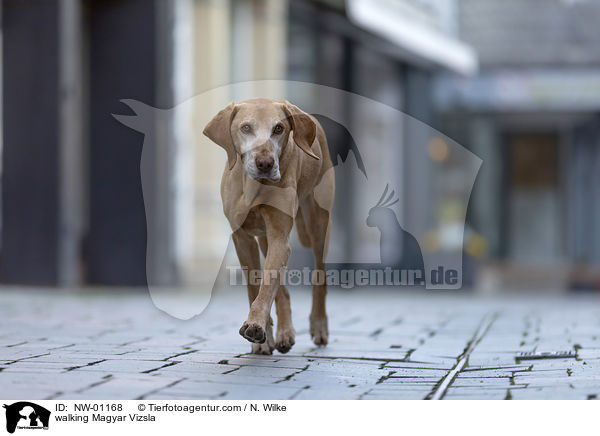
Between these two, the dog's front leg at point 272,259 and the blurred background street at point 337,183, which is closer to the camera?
the dog's front leg at point 272,259

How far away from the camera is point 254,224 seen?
17.1ft

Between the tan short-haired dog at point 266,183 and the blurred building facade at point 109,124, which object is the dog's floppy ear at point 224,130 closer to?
the tan short-haired dog at point 266,183

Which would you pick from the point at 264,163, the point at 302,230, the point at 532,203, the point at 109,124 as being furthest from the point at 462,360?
the point at 532,203

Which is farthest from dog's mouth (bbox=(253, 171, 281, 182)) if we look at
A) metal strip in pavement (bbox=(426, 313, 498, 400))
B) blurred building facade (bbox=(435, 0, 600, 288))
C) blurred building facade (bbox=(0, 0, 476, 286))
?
blurred building facade (bbox=(435, 0, 600, 288))

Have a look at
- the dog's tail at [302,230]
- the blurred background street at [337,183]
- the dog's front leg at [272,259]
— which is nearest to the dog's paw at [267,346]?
the blurred background street at [337,183]

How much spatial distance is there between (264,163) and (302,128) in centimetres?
44

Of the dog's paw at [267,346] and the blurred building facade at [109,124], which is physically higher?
the blurred building facade at [109,124]

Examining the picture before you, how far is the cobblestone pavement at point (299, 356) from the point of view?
13.8ft

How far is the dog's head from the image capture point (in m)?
4.77

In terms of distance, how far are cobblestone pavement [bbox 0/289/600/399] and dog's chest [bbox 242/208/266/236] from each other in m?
0.62

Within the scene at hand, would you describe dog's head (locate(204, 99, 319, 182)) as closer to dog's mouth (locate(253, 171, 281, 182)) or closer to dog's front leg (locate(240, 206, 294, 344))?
dog's mouth (locate(253, 171, 281, 182))

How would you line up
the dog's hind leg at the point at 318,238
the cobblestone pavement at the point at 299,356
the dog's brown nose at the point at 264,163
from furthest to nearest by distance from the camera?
1. the dog's hind leg at the point at 318,238
2. the dog's brown nose at the point at 264,163
3. the cobblestone pavement at the point at 299,356
